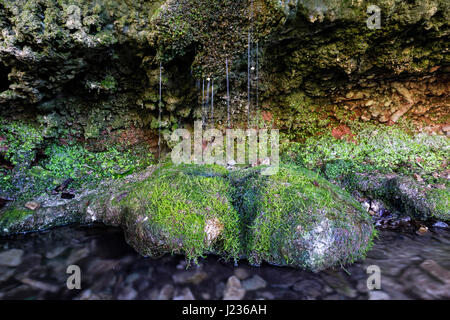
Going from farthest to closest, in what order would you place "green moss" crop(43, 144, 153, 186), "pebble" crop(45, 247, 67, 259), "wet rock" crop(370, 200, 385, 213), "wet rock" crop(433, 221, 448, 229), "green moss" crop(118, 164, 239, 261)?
"green moss" crop(43, 144, 153, 186) < "wet rock" crop(370, 200, 385, 213) < "wet rock" crop(433, 221, 448, 229) < "pebble" crop(45, 247, 67, 259) < "green moss" crop(118, 164, 239, 261)

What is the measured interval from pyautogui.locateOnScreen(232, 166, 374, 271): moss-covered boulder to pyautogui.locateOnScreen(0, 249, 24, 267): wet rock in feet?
9.95

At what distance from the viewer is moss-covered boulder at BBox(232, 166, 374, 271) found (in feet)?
7.93

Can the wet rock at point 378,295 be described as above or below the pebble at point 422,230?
below

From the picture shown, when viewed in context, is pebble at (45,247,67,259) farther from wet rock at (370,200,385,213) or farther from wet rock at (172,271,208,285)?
wet rock at (370,200,385,213)

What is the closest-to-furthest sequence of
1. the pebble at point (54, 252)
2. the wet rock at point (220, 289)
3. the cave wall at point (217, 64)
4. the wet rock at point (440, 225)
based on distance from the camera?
the wet rock at point (220, 289), the pebble at point (54, 252), the wet rock at point (440, 225), the cave wall at point (217, 64)

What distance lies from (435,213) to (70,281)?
5522 mm

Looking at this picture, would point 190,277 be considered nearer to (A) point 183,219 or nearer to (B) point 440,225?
(A) point 183,219

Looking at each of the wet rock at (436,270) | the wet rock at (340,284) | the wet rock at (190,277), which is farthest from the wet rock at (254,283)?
the wet rock at (436,270)

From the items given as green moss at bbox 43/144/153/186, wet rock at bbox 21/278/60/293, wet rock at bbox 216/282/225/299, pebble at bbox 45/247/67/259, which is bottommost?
wet rock at bbox 21/278/60/293

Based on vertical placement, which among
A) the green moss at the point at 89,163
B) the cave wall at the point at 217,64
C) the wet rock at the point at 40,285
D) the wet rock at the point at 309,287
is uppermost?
the cave wall at the point at 217,64

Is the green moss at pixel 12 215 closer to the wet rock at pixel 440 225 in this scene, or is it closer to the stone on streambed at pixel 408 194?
the stone on streambed at pixel 408 194

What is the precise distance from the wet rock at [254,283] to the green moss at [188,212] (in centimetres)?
33

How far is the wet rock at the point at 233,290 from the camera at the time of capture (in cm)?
227

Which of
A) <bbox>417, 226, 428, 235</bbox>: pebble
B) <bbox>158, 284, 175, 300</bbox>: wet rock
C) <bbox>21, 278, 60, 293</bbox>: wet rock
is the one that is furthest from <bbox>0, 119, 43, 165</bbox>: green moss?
<bbox>417, 226, 428, 235</bbox>: pebble
